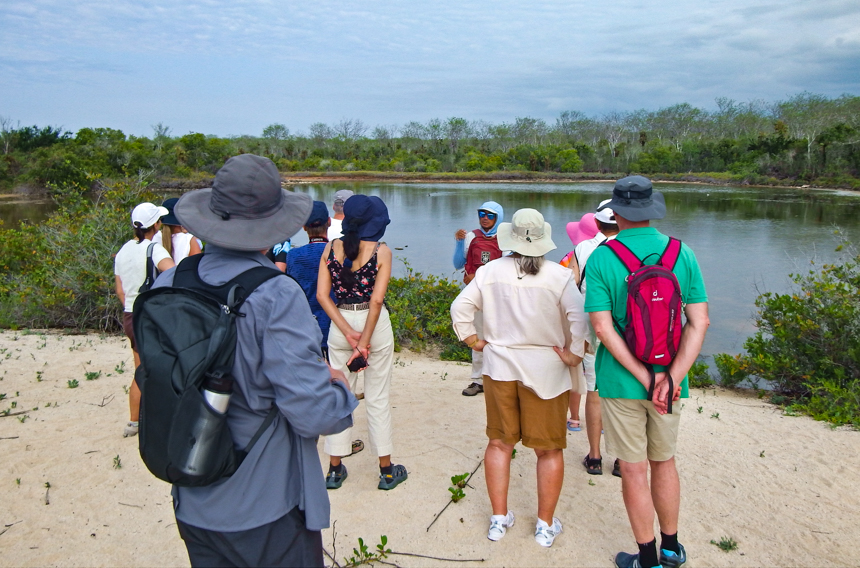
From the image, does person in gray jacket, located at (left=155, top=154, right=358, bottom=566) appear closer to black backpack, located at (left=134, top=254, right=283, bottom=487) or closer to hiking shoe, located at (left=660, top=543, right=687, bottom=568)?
black backpack, located at (left=134, top=254, right=283, bottom=487)

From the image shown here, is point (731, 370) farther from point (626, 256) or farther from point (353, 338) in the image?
point (353, 338)

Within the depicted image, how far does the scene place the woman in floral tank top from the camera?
3.55 m

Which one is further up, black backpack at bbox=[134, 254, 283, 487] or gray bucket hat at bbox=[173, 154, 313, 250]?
gray bucket hat at bbox=[173, 154, 313, 250]

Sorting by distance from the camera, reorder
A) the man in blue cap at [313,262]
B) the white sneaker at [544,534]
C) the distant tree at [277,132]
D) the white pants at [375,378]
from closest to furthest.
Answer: the white sneaker at [544,534], the white pants at [375,378], the man in blue cap at [313,262], the distant tree at [277,132]

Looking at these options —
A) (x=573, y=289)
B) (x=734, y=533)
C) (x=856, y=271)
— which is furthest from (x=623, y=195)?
(x=856, y=271)

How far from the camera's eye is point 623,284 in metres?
2.74

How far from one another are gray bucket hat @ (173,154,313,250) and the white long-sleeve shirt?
1318mm

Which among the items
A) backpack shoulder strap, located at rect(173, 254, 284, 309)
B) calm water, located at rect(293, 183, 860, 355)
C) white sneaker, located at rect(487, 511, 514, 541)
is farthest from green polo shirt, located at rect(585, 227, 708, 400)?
calm water, located at rect(293, 183, 860, 355)

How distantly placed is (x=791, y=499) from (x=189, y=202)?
156 inches

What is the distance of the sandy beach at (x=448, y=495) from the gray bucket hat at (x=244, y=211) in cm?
210

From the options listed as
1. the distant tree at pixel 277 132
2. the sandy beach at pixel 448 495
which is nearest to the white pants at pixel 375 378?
the sandy beach at pixel 448 495

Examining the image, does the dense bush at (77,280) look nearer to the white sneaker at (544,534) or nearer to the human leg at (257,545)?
the white sneaker at (544,534)

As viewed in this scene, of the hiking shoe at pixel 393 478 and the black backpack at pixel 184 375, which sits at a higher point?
the black backpack at pixel 184 375

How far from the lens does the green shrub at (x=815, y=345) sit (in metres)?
5.86
